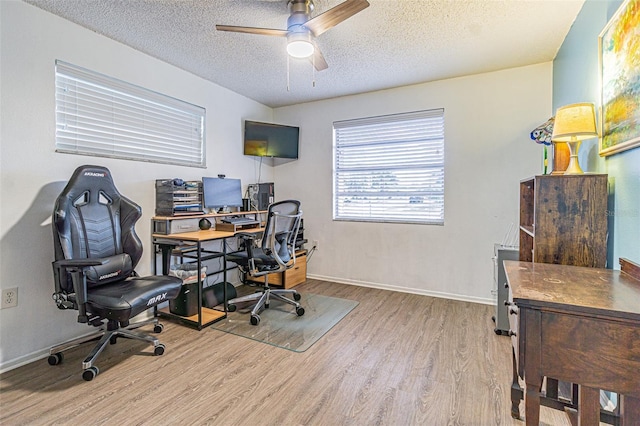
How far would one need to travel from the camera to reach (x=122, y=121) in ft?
8.81

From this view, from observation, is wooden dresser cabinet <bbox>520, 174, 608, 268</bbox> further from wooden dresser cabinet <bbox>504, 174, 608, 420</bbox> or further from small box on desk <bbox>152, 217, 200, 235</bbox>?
small box on desk <bbox>152, 217, 200, 235</bbox>

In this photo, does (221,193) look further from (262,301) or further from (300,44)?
(300,44)

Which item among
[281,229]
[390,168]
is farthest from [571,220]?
[390,168]

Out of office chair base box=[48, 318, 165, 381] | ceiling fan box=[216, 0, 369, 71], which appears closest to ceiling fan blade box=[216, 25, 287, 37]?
ceiling fan box=[216, 0, 369, 71]

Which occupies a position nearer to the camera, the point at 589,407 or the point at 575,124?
the point at 589,407

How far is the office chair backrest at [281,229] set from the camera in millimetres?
2787

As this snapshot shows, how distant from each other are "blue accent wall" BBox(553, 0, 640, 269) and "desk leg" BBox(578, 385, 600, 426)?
687 mm

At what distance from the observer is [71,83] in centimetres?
233

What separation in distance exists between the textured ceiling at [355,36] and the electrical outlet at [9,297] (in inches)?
76.7

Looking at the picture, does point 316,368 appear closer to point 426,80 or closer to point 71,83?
point 71,83

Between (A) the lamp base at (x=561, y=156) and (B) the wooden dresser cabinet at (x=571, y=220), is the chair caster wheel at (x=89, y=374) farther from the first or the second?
(A) the lamp base at (x=561, y=156)

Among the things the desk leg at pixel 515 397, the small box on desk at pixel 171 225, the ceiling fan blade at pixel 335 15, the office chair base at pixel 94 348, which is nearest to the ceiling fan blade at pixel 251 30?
the ceiling fan blade at pixel 335 15

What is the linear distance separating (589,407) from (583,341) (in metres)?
0.27

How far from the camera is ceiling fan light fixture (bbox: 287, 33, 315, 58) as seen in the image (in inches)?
77.3
